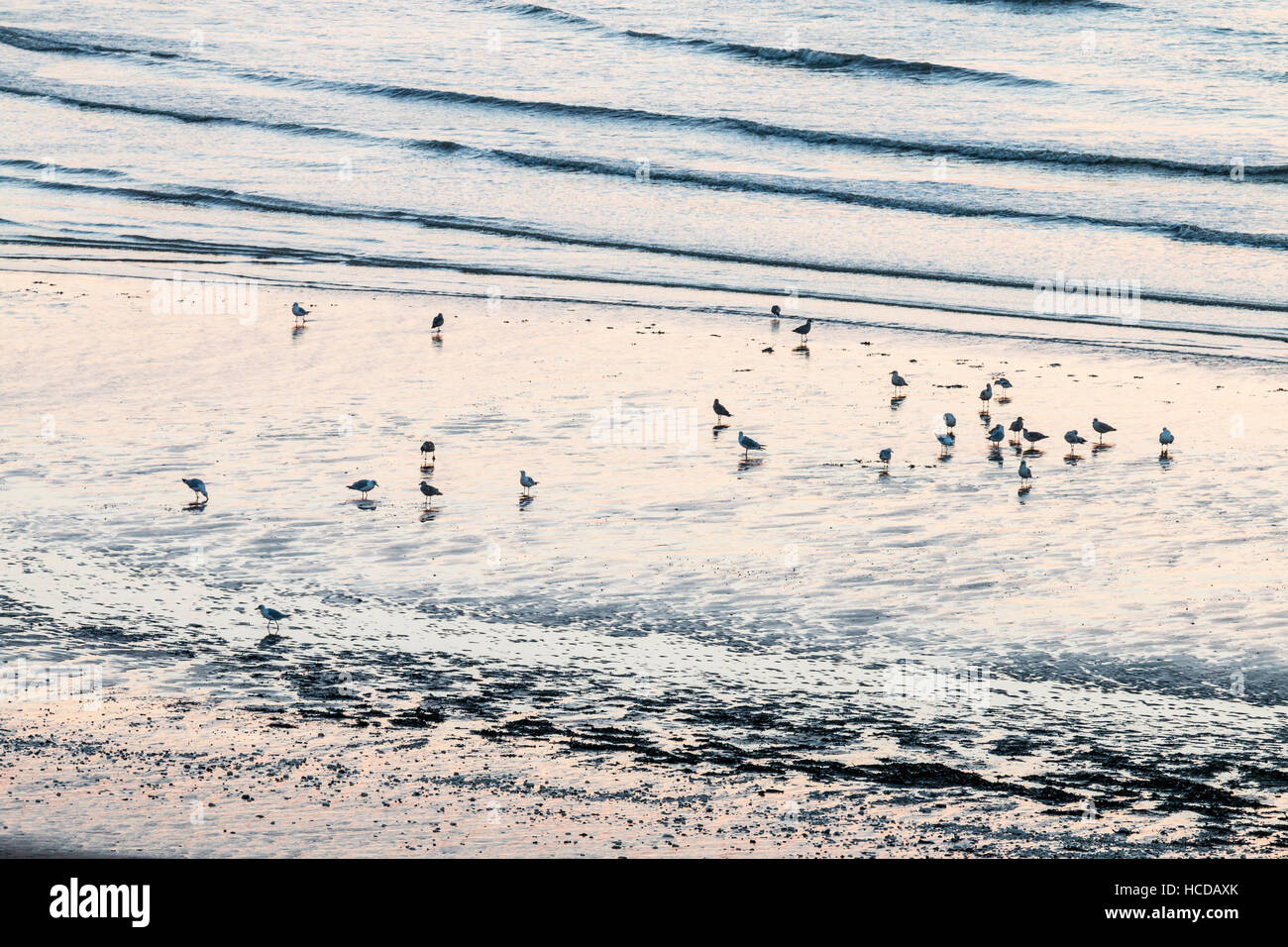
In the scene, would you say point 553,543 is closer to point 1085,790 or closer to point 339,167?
point 1085,790

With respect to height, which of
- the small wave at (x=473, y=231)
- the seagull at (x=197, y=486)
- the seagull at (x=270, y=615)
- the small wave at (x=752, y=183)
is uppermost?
the small wave at (x=752, y=183)

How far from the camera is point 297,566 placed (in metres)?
10.8

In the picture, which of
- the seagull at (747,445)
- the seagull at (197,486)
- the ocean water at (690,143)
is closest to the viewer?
the seagull at (197,486)

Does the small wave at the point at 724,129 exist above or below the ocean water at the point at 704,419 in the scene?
above

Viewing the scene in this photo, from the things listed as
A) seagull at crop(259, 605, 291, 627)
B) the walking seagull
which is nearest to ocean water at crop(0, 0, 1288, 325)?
the walking seagull

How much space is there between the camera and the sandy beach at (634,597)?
7.54 m

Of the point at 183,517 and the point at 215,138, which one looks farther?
the point at 215,138

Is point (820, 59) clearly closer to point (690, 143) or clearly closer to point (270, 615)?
point (690, 143)

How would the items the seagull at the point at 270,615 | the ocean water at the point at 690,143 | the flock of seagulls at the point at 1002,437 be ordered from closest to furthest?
the seagull at the point at 270,615, the flock of seagulls at the point at 1002,437, the ocean water at the point at 690,143

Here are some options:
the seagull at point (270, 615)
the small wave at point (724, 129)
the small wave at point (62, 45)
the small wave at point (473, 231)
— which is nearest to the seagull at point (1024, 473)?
the seagull at point (270, 615)

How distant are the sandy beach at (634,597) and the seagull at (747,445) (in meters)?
0.14

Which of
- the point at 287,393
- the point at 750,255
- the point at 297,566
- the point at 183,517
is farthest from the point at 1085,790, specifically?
the point at 750,255

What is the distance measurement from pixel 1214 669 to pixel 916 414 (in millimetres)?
5717

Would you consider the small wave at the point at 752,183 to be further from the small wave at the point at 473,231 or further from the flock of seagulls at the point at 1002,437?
the flock of seagulls at the point at 1002,437
